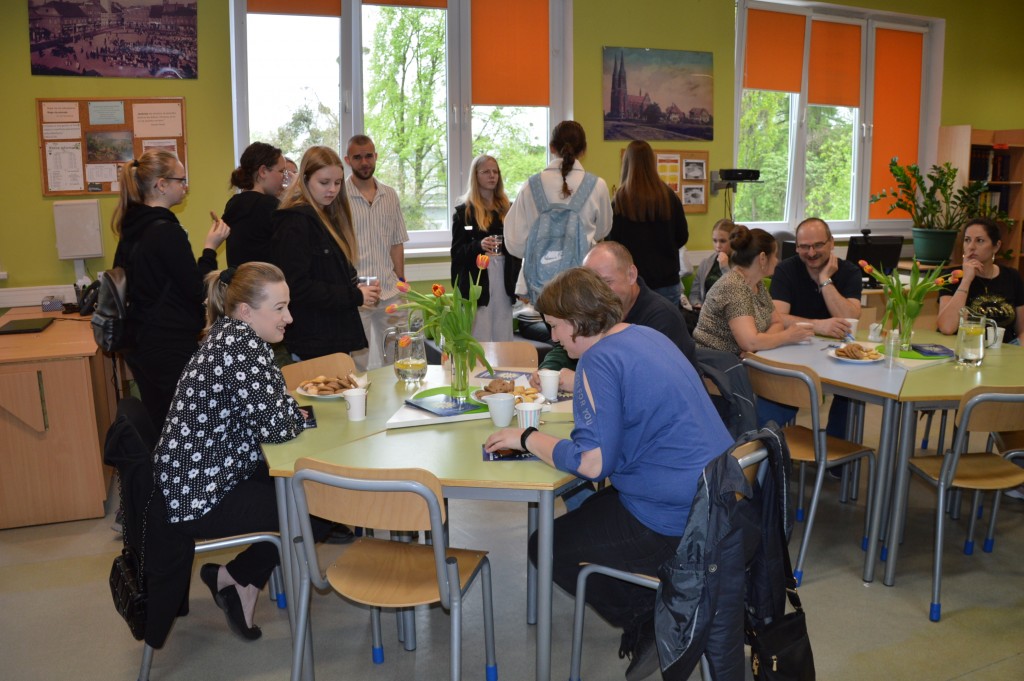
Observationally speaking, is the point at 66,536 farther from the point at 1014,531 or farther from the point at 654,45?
the point at 654,45

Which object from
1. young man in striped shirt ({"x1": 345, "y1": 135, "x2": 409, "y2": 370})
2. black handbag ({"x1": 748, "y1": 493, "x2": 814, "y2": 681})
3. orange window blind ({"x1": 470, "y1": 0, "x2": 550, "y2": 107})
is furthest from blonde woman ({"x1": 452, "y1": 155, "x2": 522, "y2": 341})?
black handbag ({"x1": 748, "y1": 493, "x2": 814, "y2": 681})

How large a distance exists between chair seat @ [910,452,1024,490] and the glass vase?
5.53 feet

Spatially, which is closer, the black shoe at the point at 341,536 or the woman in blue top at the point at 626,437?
the woman in blue top at the point at 626,437

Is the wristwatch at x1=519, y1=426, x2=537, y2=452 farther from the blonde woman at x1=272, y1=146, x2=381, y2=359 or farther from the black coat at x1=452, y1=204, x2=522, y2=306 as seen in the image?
the black coat at x1=452, y1=204, x2=522, y2=306

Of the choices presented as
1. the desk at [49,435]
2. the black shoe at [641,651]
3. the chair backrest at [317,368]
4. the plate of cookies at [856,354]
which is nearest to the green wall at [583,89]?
the desk at [49,435]

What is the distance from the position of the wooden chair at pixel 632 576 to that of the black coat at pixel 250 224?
7.66 feet

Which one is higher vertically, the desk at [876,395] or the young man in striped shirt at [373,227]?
the young man in striped shirt at [373,227]

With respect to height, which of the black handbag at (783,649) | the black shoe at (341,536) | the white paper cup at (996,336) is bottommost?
the black shoe at (341,536)

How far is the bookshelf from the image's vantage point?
777cm

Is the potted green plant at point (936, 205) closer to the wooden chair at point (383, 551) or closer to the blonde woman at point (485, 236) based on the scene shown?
the blonde woman at point (485, 236)

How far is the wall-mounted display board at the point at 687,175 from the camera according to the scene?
6.63 m

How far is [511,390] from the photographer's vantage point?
9.27ft

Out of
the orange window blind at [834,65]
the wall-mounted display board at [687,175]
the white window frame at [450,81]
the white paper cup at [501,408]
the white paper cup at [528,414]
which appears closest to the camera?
the white paper cup at [528,414]

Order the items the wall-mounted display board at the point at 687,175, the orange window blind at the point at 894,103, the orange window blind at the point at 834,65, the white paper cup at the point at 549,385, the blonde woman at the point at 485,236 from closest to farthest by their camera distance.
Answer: the white paper cup at the point at 549,385
the blonde woman at the point at 485,236
the wall-mounted display board at the point at 687,175
the orange window blind at the point at 834,65
the orange window blind at the point at 894,103
